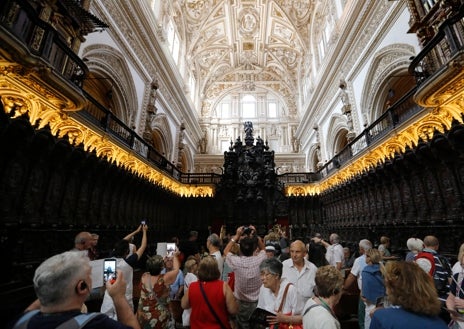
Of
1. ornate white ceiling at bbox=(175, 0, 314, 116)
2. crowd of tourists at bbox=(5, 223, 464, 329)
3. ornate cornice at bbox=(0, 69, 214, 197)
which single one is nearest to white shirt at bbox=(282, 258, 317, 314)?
crowd of tourists at bbox=(5, 223, 464, 329)

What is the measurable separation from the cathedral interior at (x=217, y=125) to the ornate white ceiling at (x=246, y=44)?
0.16 metres

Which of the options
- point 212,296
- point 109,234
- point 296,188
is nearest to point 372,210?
point 296,188

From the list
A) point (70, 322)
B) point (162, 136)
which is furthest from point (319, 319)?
point (162, 136)

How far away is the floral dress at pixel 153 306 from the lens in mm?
2111

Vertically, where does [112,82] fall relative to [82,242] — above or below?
above

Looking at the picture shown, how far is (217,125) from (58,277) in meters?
24.3

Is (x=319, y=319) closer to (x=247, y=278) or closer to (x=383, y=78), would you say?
(x=247, y=278)

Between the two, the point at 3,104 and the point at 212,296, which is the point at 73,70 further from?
the point at 212,296

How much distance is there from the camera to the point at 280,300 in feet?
6.61

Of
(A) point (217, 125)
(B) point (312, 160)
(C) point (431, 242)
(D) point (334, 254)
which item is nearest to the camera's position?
(C) point (431, 242)

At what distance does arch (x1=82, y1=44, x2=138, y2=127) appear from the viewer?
888 cm

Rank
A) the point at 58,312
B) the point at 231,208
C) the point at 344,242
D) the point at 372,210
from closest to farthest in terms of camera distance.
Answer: the point at 58,312 < the point at 372,210 < the point at 344,242 < the point at 231,208

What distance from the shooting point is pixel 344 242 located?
10.9 metres

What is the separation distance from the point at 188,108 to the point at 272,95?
1163cm
